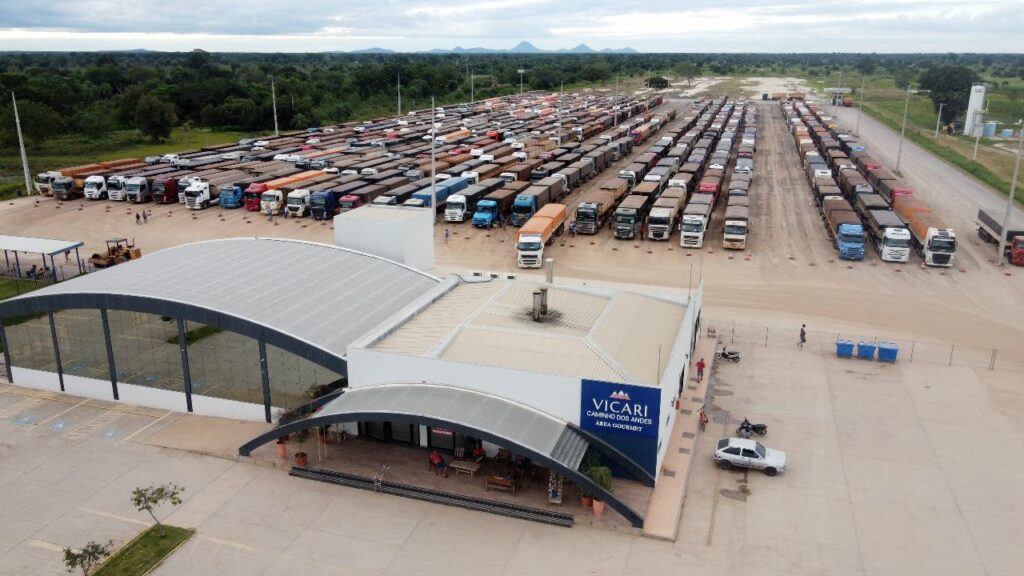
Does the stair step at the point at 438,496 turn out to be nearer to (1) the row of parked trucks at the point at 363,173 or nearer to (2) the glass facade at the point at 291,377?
(2) the glass facade at the point at 291,377

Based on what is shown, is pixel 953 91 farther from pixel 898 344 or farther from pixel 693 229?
pixel 898 344

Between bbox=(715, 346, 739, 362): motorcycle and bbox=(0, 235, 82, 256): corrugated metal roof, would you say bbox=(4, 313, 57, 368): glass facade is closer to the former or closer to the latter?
bbox=(0, 235, 82, 256): corrugated metal roof

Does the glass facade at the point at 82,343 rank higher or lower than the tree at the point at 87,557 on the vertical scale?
higher

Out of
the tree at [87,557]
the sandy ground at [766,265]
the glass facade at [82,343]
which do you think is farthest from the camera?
the sandy ground at [766,265]

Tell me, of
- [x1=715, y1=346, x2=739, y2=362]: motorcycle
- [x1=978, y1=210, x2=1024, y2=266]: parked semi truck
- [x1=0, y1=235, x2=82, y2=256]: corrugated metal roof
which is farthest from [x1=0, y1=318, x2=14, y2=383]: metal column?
[x1=978, y1=210, x2=1024, y2=266]: parked semi truck

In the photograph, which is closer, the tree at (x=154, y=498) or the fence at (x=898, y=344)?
the tree at (x=154, y=498)

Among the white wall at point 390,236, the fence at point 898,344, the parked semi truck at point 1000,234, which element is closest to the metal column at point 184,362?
the white wall at point 390,236
